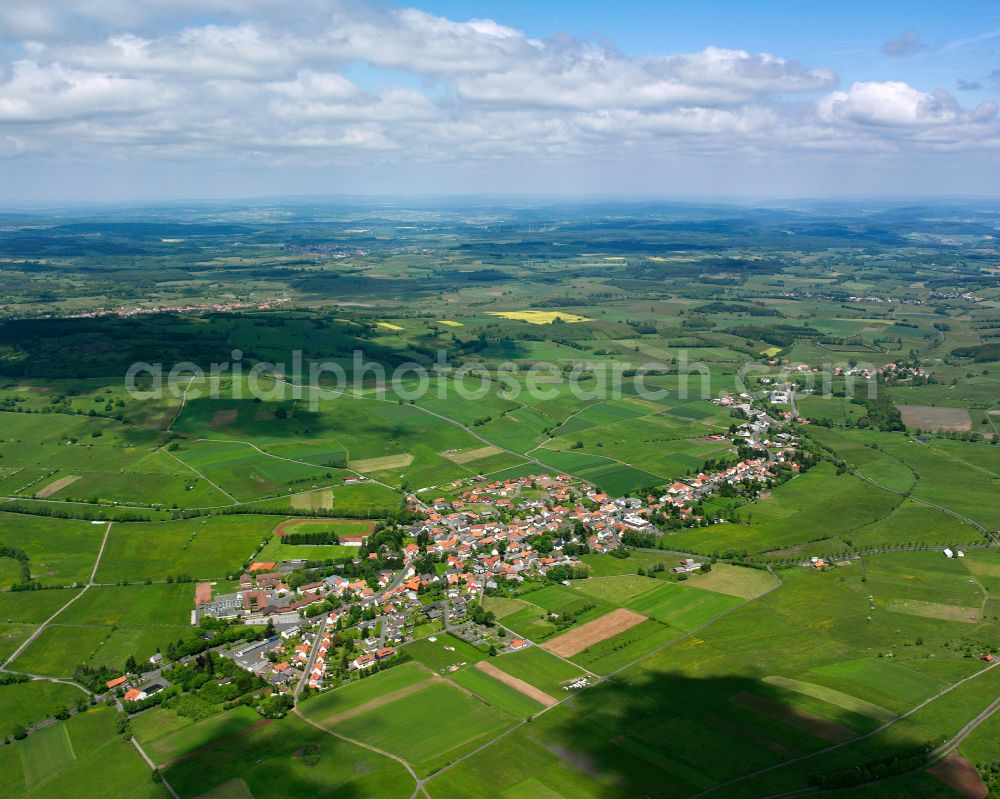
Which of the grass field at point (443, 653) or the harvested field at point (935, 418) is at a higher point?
the harvested field at point (935, 418)

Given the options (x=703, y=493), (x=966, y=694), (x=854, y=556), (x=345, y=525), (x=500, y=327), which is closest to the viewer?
(x=966, y=694)

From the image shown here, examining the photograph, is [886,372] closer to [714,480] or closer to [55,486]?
[714,480]

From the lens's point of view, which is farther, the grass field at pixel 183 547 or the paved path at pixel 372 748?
the grass field at pixel 183 547

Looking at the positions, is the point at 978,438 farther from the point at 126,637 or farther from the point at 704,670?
the point at 126,637

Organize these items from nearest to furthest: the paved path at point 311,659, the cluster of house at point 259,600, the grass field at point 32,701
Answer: the grass field at point 32,701 < the paved path at point 311,659 < the cluster of house at point 259,600

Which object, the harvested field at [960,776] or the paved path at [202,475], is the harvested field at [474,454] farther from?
the harvested field at [960,776]

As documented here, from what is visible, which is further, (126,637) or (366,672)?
(126,637)

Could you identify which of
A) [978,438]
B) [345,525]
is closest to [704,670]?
[345,525]

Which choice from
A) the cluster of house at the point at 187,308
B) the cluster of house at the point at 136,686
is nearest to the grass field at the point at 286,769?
the cluster of house at the point at 136,686
